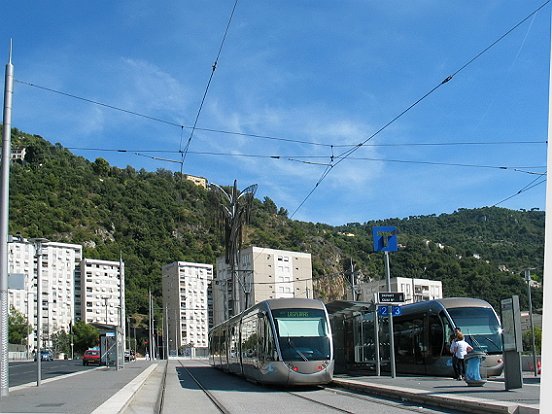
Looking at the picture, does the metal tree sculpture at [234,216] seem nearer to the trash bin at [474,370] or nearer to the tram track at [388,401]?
the tram track at [388,401]

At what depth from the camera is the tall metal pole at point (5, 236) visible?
17.7 metres

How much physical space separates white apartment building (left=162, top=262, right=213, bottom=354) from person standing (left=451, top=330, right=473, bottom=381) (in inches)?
3941

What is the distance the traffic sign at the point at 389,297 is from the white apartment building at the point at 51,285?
111 m

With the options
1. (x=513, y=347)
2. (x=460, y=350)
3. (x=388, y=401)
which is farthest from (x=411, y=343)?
(x=513, y=347)

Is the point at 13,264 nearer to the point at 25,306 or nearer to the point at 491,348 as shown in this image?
the point at 25,306

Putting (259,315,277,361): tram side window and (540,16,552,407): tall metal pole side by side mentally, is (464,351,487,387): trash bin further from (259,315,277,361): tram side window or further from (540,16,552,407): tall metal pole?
(540,16,552,407): tall metal pole

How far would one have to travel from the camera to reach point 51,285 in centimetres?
13725

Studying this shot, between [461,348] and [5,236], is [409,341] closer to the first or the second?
[461,348]

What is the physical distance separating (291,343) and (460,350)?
5057mm

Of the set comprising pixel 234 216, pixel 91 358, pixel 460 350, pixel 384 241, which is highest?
pixel 234 216

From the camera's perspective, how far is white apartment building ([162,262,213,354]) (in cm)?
12475

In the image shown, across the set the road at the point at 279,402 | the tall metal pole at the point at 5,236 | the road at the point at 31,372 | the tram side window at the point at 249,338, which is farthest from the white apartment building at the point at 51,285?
the tall metal pole at the point at 5,236

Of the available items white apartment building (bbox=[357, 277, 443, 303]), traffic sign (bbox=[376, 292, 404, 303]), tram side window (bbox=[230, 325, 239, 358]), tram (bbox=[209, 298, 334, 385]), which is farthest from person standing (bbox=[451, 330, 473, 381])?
white apartment building (bbox=[357, 277, 443, 303])

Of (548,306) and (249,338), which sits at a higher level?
(548,306)
